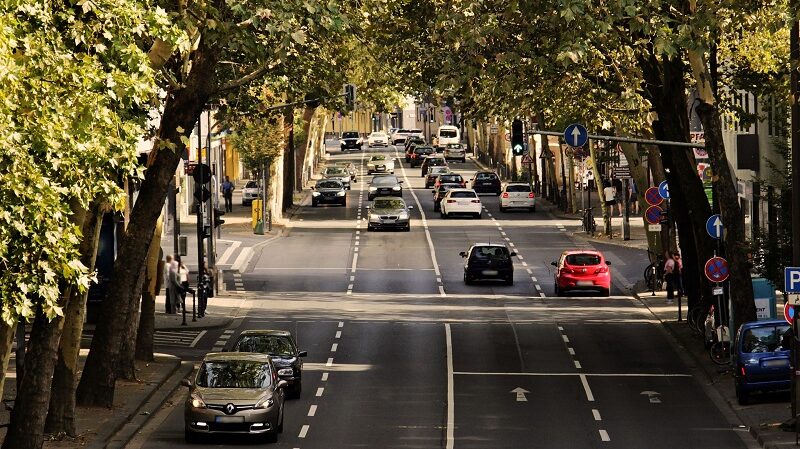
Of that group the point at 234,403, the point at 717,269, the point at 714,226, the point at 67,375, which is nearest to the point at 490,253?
the point at 714,226

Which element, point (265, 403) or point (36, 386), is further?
point (265, 403)

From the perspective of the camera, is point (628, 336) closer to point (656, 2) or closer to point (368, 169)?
point (656, 2)

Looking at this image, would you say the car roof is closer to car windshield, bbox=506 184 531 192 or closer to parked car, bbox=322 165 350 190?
car windshield, bbox=506 184 531 192

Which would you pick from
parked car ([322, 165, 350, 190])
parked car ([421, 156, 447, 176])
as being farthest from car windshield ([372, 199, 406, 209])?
parked car ([421, 156, 447, 176])

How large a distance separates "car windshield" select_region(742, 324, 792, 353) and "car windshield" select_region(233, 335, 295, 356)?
333 inches

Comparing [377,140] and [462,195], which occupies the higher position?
[377,140]

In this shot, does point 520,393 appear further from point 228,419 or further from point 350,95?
point 350,95

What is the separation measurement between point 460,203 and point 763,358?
51854 mm

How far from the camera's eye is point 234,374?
28688 mm

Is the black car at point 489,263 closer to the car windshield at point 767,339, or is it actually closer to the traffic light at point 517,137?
the traffic light at point 517,137

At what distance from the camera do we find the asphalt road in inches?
1150

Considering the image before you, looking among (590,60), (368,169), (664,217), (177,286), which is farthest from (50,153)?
(368,169)

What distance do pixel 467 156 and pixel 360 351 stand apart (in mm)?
113684

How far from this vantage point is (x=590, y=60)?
3856cm
